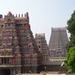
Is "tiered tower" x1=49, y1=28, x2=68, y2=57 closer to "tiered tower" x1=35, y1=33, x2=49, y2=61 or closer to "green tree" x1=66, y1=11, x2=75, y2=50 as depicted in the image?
"tiered tower" x1=35, y1=33, x2=49, y2=61

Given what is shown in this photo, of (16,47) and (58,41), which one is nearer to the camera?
(16,47)

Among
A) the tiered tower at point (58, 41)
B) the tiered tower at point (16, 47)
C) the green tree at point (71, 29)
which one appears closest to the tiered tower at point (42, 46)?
the tiered tower at point (16, 47)

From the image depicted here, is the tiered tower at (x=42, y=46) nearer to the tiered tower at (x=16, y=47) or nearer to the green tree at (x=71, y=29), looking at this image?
the tiered tower at (x=16, y=47)

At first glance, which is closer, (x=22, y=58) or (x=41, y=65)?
(x=22, y=58)

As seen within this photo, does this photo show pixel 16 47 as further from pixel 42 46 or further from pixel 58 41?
pixel 58 41

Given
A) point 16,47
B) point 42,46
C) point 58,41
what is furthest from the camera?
point 58,41

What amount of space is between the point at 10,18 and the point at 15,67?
424 inches

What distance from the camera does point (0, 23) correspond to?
4125 cm

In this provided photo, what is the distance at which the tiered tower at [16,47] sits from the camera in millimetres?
36469

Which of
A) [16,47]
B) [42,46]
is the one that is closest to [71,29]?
[16,47]

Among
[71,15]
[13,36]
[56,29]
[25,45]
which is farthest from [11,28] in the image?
[56,29]

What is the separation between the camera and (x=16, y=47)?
37344mm

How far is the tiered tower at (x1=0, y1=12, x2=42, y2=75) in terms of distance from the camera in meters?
36.5

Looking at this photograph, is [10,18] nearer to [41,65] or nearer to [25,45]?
[25,45]
